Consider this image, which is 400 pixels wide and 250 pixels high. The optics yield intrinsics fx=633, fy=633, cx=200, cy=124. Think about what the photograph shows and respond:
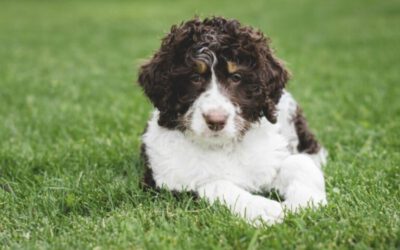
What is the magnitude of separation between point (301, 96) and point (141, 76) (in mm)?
4416

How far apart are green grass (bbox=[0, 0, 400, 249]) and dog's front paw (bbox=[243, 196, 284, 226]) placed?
0.41ft

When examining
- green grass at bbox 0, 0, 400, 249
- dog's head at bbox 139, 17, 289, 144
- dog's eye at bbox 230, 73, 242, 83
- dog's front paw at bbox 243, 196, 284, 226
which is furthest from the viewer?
dog's eye at bbox 230, 73, 242, 83

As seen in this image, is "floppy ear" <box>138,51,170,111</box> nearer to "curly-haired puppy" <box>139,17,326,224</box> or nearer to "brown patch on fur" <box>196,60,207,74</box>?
"curly-haired puppy" <box>139,17,326,224</box>

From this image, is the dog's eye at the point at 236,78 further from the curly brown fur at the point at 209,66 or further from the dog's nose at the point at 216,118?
the dog's nose at the point at 216,118

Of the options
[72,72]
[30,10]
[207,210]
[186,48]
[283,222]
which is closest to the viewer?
[283,222]

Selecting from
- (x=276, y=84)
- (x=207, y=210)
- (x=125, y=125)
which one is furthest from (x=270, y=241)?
(x=125, y=125)

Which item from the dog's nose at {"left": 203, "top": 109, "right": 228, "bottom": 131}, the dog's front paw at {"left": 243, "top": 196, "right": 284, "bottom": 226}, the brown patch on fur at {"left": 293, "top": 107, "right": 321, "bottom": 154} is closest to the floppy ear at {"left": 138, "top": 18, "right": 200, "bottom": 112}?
the dog's nose at {"left": 203, "top": 109, "right": 228, "bottom": 131}

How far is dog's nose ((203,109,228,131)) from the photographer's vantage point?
165 inches

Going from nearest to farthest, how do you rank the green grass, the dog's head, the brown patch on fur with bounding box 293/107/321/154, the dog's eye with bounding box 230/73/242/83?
the green grass, the dog's head, the dog's eye with bounding box 230/73/242/83, the brown patch on fur with bounding box 293/107/321/154

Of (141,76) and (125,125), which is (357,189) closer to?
(141,76)

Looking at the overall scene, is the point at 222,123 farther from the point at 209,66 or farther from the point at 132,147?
the point at 132,147

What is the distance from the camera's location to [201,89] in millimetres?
4398

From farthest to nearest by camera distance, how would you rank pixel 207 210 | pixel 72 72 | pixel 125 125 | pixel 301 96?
1. pixel 72 72
2. pixel 301 96
3. pixel 125 125
4. pixel 207 210

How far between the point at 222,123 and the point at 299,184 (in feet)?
2.62
